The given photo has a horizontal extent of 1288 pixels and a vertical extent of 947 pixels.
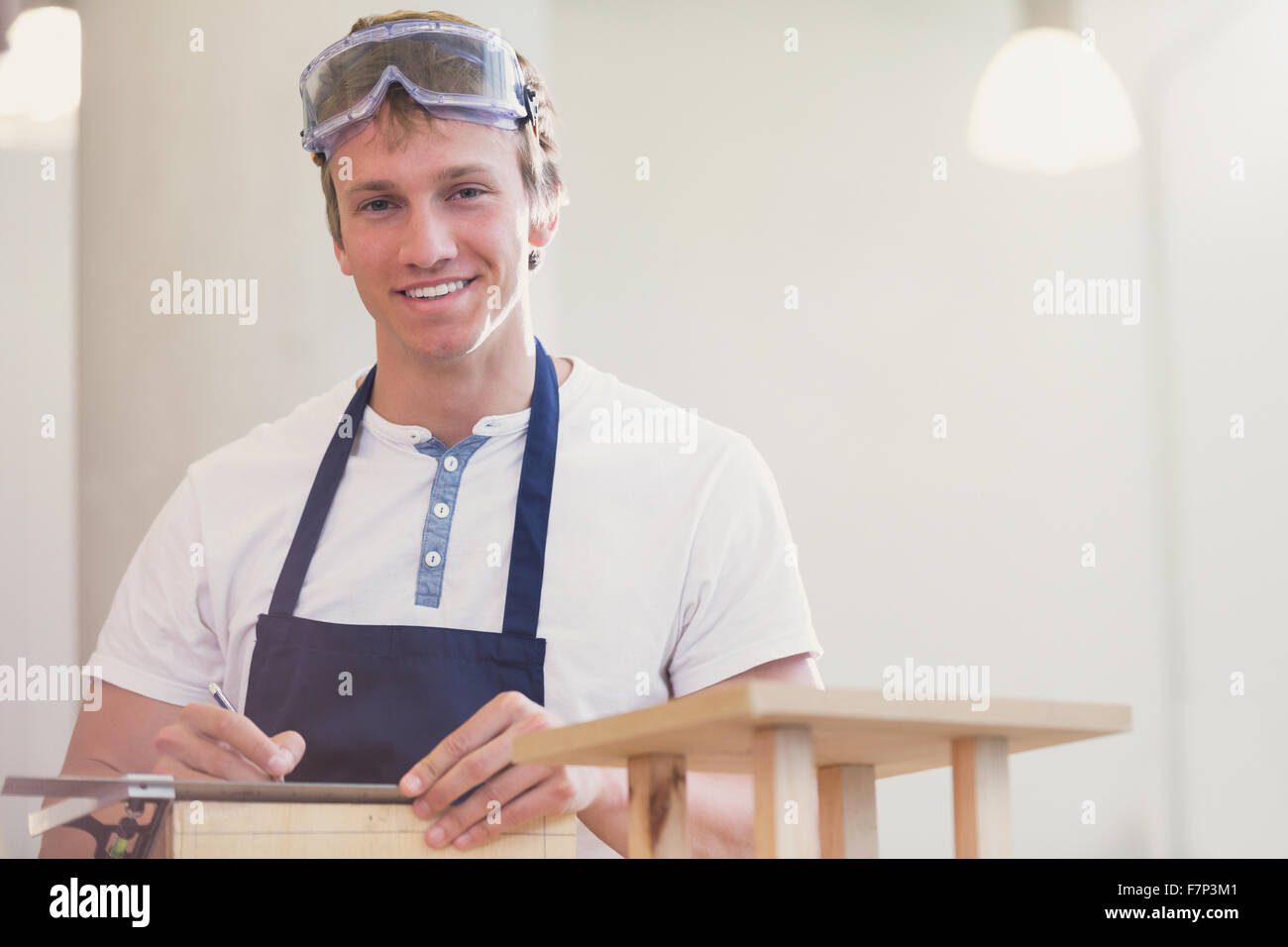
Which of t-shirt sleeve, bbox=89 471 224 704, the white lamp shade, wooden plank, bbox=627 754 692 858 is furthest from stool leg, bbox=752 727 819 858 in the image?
the white lamp shade

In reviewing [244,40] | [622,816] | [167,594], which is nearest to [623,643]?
[622,816]

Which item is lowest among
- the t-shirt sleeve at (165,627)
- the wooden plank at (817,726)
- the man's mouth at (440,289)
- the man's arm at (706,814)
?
the man's arm at (706,814)

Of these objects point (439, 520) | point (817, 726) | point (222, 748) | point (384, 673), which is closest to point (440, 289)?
point (439, 520)

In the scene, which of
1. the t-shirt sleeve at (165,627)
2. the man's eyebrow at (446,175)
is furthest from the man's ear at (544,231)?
the t-shirt sleeve at (165,627)

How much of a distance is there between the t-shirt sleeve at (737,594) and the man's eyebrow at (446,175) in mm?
535

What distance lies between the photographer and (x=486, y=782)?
1.27 m

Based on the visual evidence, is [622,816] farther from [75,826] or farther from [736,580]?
[75,826]

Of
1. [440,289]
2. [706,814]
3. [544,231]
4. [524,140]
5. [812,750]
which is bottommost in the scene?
[706,814]

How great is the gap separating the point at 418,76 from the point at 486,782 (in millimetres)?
1007

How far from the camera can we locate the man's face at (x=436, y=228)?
1805 mm

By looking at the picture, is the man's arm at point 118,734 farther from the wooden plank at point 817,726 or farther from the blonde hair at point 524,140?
the wooden plank at point 817,726

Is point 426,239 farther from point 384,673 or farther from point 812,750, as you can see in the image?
point 812,750

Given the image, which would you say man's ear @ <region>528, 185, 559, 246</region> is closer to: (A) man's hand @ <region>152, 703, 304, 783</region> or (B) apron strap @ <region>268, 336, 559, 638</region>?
(B) apron strap @ <region>268, 336, 559, 638</region>

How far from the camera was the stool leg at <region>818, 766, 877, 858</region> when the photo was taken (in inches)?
43.4
